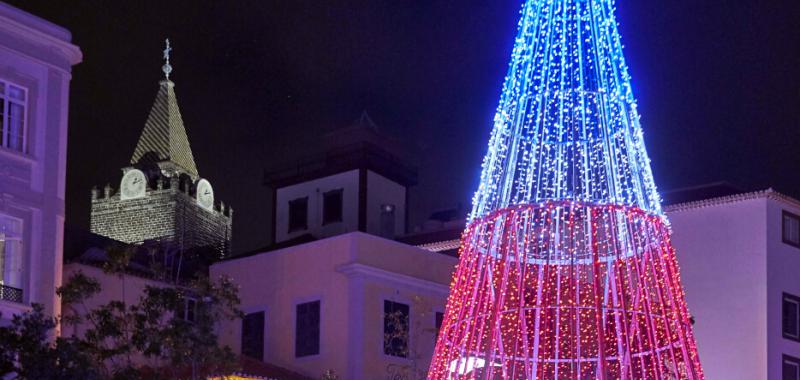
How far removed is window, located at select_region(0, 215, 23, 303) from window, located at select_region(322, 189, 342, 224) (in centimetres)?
3155

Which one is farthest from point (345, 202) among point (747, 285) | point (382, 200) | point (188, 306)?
point (188, 306)

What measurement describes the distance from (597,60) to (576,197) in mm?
3520

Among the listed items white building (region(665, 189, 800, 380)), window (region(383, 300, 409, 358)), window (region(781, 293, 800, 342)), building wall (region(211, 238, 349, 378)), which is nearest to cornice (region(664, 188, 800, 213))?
Answer: white building (region(665, 189, 800, 380))

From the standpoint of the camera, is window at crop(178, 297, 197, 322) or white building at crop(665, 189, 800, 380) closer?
window at crop(178, 297, 197, 322)

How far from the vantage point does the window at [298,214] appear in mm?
65250

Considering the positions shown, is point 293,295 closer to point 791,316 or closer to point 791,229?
point 791,316

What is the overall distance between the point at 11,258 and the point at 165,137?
7340cm

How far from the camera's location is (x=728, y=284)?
156ft

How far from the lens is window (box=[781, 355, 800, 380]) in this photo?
4700 cm

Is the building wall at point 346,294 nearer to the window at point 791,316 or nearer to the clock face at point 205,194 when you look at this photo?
the window at point 791,316

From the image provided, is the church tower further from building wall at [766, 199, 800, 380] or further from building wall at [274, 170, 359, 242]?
building wall at [766, 199, 800, 380]

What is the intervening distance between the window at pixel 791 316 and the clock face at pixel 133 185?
64714 millimetres

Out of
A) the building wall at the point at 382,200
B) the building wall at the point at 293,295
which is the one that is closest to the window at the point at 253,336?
the building wall at the point at 293,295

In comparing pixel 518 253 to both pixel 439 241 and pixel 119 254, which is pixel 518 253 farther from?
pixel 439 241
